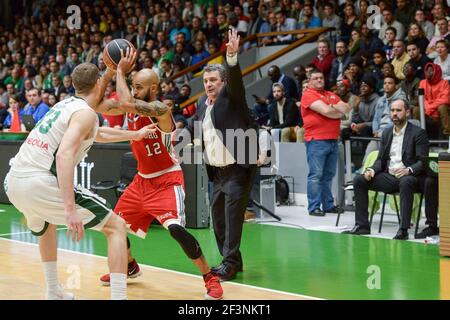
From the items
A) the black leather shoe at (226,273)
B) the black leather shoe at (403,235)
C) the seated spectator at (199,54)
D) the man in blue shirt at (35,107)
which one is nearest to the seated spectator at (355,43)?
the seated spectator at (199,54)

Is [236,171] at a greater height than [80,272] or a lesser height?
greater

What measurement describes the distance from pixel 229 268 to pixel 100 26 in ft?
49.7

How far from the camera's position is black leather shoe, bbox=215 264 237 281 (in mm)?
6918

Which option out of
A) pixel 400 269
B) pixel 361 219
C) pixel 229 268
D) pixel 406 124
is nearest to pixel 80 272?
pixel 229 268

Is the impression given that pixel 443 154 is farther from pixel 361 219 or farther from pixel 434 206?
pixel 361 219

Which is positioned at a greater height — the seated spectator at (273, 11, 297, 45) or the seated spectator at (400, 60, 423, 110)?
the seated spectator at (273, 11, 297, 45)

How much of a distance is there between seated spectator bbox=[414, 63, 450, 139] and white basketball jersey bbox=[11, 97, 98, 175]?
6.95 meters

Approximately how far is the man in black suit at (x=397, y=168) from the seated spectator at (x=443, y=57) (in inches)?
112

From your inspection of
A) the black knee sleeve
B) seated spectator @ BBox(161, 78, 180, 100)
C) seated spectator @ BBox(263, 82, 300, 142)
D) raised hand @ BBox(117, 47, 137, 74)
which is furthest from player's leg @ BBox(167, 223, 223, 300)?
Answer: seated spectator @ BBox(161, 78, 180, 100)

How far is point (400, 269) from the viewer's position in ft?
24.0

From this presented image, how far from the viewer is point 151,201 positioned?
6543 millimetres

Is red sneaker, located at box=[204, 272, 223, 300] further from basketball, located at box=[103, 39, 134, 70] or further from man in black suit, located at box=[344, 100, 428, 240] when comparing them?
man in black suit, located at box=[344, 100, 428, 240]

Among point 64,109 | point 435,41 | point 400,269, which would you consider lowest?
point 400,269

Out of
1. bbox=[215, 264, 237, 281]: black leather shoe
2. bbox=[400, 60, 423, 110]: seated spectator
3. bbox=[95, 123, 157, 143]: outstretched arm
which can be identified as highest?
bbox=[400, 60, 423, 110]: seated spectator
